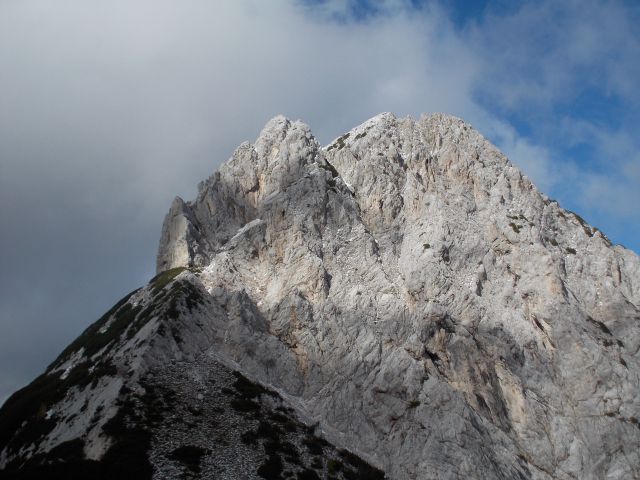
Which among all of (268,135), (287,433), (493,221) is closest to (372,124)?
(268,135)

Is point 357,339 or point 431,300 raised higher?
point 431,300

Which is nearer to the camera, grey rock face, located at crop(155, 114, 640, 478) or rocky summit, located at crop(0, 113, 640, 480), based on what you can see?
rocky summit, located at crop(0, 113, 640, 480)

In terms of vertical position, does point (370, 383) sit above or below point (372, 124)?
below

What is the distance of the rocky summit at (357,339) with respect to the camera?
177 feet

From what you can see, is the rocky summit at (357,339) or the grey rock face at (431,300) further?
the grey rock face at (431,300)

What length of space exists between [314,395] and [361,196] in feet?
122

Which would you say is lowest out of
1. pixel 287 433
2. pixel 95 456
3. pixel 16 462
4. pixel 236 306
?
pixel 16 462

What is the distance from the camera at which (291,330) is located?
237 feet

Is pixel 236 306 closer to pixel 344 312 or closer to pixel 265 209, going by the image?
pixel 344 312

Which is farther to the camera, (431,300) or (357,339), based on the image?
(431,300)

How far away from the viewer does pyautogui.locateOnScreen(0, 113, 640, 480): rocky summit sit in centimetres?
5384

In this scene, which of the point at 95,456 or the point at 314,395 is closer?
the point at 95,456

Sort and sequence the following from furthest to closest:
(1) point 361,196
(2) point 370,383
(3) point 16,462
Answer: (1) point 361,196 → (2) point 370,383 → (3) point 16,462

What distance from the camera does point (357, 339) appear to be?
70.7 metres
